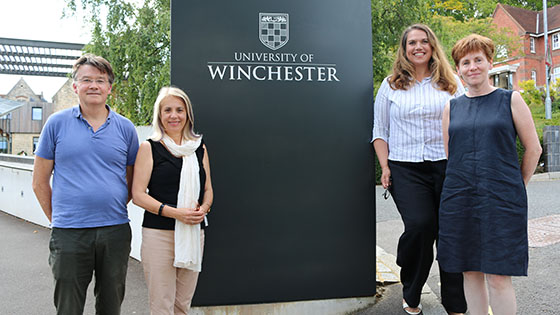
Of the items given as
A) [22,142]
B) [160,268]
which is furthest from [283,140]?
[22,142]

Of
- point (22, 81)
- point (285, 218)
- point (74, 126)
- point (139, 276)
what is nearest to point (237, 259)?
point (285, 218)

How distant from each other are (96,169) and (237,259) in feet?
4.09

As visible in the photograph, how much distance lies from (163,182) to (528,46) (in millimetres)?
37377

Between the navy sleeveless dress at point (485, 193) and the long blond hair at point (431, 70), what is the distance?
0.41 metres

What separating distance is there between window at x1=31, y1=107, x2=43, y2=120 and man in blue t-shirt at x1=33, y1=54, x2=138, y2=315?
41733 millimetres

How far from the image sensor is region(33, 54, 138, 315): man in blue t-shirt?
2.09 m

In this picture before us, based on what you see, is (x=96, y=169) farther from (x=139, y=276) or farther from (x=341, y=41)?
(x=139, y=276)

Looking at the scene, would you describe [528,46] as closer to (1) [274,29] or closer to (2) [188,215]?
(1) [274,29]

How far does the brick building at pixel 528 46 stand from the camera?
30.0m

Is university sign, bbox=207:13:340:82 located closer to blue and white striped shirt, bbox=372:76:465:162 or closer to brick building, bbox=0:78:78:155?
blue and white striped shirt, bbox=372:76:465:162

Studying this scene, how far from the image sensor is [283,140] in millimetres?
2961

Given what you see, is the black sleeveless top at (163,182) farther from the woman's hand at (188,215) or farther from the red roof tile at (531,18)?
the red roof tile at (531,18)

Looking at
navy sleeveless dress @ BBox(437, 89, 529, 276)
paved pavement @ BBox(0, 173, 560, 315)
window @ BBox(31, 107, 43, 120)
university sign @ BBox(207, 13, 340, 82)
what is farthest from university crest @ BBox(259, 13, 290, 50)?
window @ BBox(31, 107, 43, 120)

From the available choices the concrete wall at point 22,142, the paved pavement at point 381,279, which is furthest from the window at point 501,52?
the concrete wall at point 22,142
